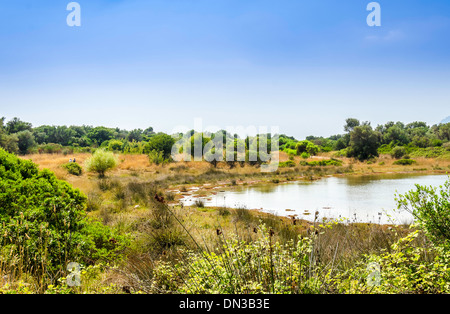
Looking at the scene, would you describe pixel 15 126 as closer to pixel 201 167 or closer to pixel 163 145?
pixel 163 145

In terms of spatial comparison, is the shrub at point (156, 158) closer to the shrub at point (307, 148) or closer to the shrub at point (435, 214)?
the shrub at point (307, 148)

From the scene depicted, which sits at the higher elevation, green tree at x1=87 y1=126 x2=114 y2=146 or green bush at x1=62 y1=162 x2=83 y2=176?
green tree at x1=87 y1=126 x2=114 y2=146

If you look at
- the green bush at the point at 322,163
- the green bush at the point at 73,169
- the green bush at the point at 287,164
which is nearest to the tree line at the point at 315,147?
the green bush at the point at 322,163

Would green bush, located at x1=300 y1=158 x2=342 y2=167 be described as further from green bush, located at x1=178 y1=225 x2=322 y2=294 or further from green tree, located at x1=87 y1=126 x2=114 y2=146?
green tree, located at x1=87 y1=126 x2=114 y2=146

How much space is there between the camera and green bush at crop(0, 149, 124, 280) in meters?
3.18

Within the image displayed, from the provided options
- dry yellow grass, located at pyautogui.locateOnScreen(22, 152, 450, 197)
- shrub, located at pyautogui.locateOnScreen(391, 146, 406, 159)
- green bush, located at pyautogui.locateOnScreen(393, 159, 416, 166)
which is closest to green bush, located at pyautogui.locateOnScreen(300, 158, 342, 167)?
dry yellow grass, located at pyautogui.locateOnScreen(22, 152, 450, 197)

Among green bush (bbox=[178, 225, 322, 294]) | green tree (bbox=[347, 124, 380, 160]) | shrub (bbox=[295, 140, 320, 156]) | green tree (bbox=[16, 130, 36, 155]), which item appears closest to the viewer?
green bush (bbox=[178, 225, 322, 294])

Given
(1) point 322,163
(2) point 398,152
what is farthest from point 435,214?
(2) point 398,152

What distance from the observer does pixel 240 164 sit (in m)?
28.6

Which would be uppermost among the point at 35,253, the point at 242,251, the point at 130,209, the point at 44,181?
the point at 44,181
